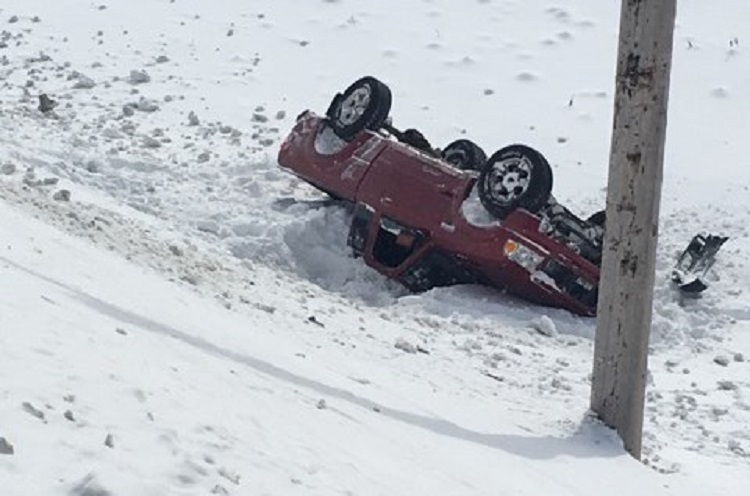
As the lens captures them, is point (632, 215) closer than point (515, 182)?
Yes

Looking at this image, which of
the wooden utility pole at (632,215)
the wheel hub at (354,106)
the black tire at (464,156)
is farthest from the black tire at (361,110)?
the wooden utility pole at (632,215)

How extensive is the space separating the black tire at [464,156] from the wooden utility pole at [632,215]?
3996mm

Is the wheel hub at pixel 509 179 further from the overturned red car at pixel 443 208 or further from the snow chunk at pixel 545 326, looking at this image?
the snow chunk at pixel 545 326

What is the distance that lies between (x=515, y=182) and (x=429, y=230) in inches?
28.1

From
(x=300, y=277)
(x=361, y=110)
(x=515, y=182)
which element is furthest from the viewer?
(x=361, y=110)

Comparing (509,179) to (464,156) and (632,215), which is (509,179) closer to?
(464,156)

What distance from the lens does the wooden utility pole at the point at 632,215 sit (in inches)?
244

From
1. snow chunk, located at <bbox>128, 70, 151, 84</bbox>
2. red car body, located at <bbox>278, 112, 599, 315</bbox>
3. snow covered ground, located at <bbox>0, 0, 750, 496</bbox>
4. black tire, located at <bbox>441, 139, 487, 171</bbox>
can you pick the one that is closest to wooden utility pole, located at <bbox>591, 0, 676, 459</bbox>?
snow covered ground, located at <bbox>0, 0, 750, 496</bbox>

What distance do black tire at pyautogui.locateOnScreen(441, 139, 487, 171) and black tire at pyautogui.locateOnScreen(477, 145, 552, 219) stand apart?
1.32 metres

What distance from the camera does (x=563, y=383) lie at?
25.2 feet

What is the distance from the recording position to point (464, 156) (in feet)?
34.4

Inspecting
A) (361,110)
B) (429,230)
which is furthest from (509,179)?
(361,110)

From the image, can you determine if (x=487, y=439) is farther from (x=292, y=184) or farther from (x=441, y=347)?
A: (x=292, y=184)

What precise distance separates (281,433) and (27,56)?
11101 millimetres
